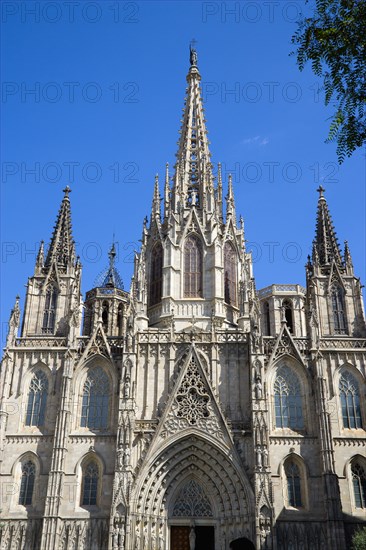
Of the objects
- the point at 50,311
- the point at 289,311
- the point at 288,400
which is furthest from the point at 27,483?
the point at 289,311

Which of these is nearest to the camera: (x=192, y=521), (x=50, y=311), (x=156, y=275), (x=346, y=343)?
(x=192, y=521)

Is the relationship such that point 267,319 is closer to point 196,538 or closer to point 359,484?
point 359,484

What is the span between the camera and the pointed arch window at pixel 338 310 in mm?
42188

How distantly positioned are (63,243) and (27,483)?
18114 mm

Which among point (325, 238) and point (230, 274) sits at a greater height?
point (325, 238)

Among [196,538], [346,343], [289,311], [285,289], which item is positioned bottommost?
[196,538]

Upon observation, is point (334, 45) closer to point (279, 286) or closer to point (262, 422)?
point (262, 422)

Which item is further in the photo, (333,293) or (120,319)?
(120,319)

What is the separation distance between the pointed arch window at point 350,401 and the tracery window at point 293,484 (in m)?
4.31

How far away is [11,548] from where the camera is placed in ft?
115

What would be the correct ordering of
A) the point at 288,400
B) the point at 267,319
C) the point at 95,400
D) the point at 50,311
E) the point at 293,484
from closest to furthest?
the point at 293,484 → the point at 288,400 → the point at 95,400 → the point at 50,311 → the point at 267,319

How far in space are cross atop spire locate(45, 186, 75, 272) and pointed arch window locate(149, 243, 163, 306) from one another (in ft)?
20.0

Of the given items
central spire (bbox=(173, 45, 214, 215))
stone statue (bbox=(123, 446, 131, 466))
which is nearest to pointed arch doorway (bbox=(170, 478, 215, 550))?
stone statue (bbox=(123, 446, 131, 466))

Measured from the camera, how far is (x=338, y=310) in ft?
141
